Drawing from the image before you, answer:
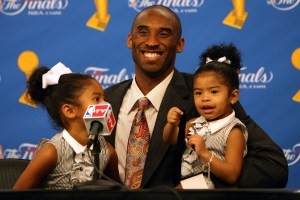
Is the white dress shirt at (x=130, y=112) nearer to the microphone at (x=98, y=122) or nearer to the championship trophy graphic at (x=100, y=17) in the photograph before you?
the microphone at (x=98, y=122)

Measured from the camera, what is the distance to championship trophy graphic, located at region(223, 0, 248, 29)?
4.13 meters

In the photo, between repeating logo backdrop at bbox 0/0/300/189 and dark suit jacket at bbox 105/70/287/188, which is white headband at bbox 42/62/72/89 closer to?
dark suit jacket at bbox 105/70/287/188

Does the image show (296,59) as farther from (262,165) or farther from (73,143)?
(73,143)

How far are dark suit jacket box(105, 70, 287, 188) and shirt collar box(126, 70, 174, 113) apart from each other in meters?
0.03

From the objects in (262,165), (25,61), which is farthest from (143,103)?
(25,61)

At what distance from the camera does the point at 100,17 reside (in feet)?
14.1

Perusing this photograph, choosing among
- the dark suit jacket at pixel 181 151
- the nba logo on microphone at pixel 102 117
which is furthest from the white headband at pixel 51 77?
the nba logo on microphone at pixel 102 117

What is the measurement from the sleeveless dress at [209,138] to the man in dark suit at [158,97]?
0.11 feet

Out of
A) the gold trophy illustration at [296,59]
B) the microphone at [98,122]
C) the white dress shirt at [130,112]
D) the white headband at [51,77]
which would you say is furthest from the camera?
the gold trophy illustration at [296,59]

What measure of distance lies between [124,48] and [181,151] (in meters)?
1.81

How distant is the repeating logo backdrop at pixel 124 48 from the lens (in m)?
4.08

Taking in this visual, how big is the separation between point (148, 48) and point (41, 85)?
0.46 meters

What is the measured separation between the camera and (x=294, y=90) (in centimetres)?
406

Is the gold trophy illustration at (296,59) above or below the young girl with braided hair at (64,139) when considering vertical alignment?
above
